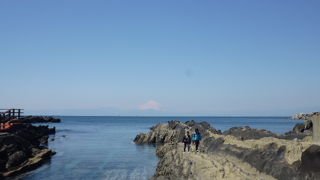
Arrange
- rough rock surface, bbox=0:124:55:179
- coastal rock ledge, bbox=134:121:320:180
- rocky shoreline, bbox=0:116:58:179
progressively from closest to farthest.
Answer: coastal rock ledge, bbox=134:121:320:180 → rocky shoreline, bbox=0:116:58:179 → rough rock surface, bbox=0:124:55:179

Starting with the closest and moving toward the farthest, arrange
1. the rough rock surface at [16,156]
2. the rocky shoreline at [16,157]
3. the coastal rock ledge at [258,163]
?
1. the coastal rock ledge at [258,163]
2. the rocky shoreline at [16,157]
3. the rough rock surface at [16,156]

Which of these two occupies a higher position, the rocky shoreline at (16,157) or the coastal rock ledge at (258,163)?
the coastal rock ledge at (258,163)

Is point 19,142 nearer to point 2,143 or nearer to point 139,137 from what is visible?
point 2,143

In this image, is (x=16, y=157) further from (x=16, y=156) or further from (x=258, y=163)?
(x=258, y=163)

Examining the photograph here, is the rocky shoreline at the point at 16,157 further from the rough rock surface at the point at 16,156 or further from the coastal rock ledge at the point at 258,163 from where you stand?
the coastal rock ledge at the point at 258,163

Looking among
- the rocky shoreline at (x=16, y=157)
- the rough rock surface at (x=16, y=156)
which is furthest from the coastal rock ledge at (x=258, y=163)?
the rough rock surface at (x=16, y=156)

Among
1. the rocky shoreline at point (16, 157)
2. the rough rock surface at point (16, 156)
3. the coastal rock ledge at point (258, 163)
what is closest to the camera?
the coastal rock ledge at point (258, 163)

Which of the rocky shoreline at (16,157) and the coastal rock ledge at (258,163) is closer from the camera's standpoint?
the coastal rock ledge at (258,163)

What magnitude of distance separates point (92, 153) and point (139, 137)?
1783 centimetres

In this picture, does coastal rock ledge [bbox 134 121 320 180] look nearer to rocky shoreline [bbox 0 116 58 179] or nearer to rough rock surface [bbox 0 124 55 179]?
rocky shoreline [bbox 0 116 58 179]

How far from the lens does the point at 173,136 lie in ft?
193

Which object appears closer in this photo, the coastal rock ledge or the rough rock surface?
the coastal rock ledge

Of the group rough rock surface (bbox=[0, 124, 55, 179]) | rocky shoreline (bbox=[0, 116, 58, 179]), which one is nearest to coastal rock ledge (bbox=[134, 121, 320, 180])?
rocky shoreline (bbox=[0, 116, 58, 179])

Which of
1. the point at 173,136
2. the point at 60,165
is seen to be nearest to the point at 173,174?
the point at 60,165
